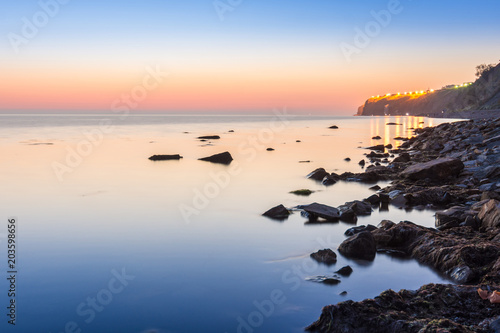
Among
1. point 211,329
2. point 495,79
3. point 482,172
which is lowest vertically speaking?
point 211,329

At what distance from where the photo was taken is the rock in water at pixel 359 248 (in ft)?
32.0

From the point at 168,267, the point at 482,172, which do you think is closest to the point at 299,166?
the point at 482,172

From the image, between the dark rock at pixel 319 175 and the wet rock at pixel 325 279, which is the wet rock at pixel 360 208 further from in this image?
the dark rock at pixel 319 175

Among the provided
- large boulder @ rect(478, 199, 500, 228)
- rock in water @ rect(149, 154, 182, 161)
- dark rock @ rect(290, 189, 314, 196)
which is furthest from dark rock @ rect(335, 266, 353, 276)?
rock in water @ rect(149, 154, 182, 161)

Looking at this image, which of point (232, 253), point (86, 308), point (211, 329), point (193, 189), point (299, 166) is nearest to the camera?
point (211, 329)

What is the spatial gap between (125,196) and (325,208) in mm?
8466

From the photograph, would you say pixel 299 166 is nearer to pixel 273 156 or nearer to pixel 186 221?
pixel 273 156

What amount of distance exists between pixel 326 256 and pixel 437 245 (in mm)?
2480

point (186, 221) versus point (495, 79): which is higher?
point (495, 79)

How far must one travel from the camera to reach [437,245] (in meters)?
9.47

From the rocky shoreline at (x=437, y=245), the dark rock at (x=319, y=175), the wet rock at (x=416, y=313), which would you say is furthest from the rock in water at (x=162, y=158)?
the wet rock at (x=416, y=313)

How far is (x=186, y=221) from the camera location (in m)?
13.5

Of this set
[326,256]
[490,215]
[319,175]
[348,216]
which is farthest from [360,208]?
[319,175]

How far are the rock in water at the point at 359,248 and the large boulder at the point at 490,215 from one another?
292cm
